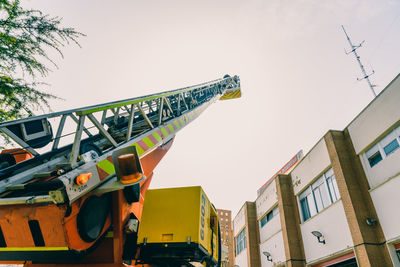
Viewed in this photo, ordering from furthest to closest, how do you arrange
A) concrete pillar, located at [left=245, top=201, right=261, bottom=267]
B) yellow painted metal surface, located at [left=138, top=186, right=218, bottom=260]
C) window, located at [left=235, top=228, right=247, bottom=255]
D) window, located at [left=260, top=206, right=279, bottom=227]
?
window, located at [left=235, top=228, right=247, bottom=255]
concrete pillar, located at [left=245, top=201, right=261, bottom=267]
window, located at [left=260, top=206, right=279, bottom=227]
yellow painted metal surface, located at [left=138, top=186, right=218, bottom=260]

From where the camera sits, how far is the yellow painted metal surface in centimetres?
374

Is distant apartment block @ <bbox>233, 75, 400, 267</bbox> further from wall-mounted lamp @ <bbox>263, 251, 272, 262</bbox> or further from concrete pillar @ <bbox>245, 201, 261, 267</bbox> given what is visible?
concrete pillar @ <bbox>245, 201, 261, 267</bbox>

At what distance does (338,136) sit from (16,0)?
12072 millimetres

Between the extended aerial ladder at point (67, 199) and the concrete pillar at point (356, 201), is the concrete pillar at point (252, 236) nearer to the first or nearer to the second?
the concrete pillar at point (356, 201)

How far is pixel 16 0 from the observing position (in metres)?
4.70

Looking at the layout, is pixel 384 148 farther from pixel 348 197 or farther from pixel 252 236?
pixel 252 236

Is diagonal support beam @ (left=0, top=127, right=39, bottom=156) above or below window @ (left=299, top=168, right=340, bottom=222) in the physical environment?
below

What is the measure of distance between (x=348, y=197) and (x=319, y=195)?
249 centimetres

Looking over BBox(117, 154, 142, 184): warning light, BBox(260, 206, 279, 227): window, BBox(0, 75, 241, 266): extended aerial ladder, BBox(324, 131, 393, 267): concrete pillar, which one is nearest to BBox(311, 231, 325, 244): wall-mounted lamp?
BBox(324, 131, 393, 267): concrete pillar

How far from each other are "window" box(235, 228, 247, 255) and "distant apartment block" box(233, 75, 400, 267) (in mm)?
6126

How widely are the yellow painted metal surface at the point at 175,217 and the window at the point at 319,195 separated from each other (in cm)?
834

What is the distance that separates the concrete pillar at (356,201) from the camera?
7.71 meters

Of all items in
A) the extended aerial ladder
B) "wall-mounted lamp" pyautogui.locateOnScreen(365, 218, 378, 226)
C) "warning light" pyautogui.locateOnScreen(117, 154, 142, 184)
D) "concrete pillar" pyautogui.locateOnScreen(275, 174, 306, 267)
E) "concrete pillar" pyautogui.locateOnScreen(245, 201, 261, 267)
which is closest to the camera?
the extended aerial ladder

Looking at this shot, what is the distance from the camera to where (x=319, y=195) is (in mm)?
11258
